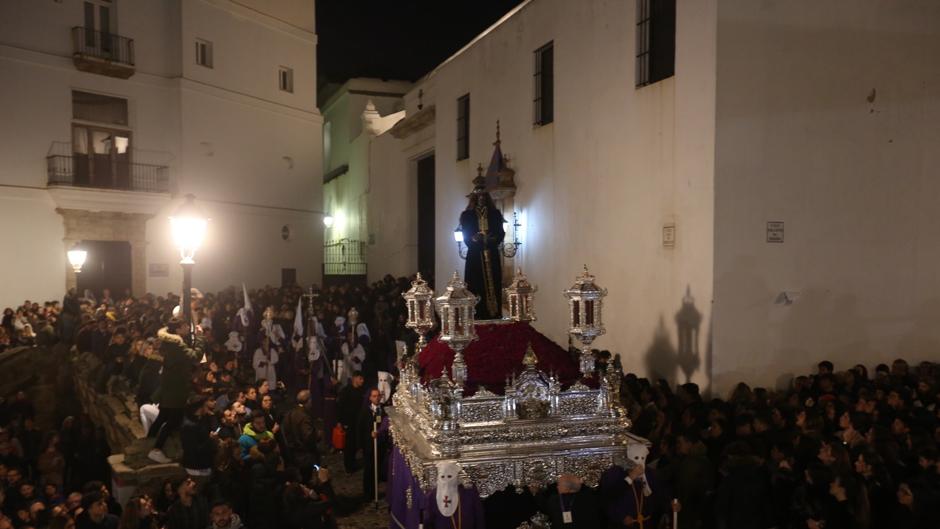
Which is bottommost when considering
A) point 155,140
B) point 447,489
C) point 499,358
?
point 447,489

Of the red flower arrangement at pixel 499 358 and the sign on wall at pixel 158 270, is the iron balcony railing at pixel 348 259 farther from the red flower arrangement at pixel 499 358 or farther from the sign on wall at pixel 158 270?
the red flower arrangement at pixel 499 358

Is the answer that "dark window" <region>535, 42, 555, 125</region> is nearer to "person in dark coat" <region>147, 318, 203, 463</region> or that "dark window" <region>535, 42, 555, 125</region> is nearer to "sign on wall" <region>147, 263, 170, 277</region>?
"person in dark coat" <region>147, 318, 203, 463</region>

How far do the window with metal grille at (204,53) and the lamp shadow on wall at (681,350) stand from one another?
1799cm

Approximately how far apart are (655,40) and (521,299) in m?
5.09

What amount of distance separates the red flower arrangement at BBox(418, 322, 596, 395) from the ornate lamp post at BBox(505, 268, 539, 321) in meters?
0.59

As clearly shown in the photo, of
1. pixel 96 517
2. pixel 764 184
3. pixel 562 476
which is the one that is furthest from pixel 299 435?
pixel 764 184

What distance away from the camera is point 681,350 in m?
9.86

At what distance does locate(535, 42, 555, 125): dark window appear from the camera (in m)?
14.4

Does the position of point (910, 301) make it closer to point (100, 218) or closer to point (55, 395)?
point (55, 395)

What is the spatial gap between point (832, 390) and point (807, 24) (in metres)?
4.81

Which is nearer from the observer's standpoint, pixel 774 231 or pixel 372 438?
pixel 372 438

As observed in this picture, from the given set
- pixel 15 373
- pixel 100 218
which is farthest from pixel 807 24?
pixel 100 218

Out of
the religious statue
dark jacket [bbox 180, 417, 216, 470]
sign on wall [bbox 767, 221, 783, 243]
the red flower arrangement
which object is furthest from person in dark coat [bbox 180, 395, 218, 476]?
sign on wall [bbox 767, 221, 783, 243]

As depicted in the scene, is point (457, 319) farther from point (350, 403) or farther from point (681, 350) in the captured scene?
point (681, 350)
